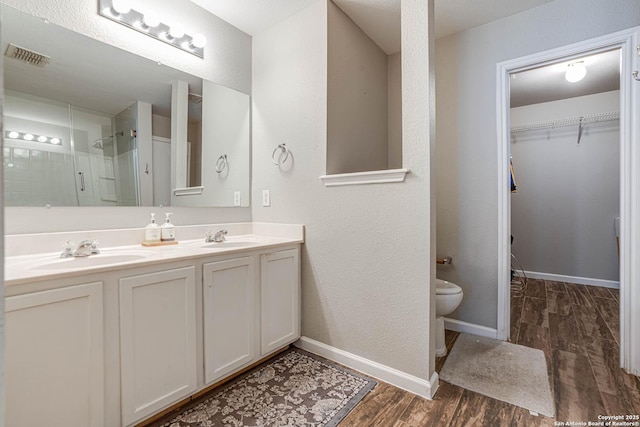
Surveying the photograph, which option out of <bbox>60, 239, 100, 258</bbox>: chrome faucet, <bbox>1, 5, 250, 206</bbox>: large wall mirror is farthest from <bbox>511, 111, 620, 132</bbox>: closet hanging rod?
<bbox>60, 239, 100, 258</bbox>: chrome faucet

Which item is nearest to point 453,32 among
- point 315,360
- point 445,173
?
point 445,173

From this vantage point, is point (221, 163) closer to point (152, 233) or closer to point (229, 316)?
point (152, 233)

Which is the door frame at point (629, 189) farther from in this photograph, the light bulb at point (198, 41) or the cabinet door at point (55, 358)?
the cabinet door at point (55, 358)

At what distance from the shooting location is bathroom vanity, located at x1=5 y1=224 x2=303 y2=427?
1110mm

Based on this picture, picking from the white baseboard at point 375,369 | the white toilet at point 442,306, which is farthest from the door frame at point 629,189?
the white baseboard at point 375,369

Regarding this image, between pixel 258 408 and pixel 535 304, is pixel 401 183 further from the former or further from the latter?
pixel 535 304

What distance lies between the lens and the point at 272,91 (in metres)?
2.36

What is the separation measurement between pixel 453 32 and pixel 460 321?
7.82 feet

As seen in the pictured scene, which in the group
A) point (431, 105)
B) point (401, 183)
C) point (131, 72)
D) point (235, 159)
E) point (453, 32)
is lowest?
point (401, 183)

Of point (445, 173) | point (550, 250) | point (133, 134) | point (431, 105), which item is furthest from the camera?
point (550, 250)

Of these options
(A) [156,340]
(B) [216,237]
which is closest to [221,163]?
(B) [216,237]

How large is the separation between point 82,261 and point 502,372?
7.96 feet

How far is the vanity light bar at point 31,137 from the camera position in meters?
1.44

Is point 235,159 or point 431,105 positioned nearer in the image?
point 431,105
